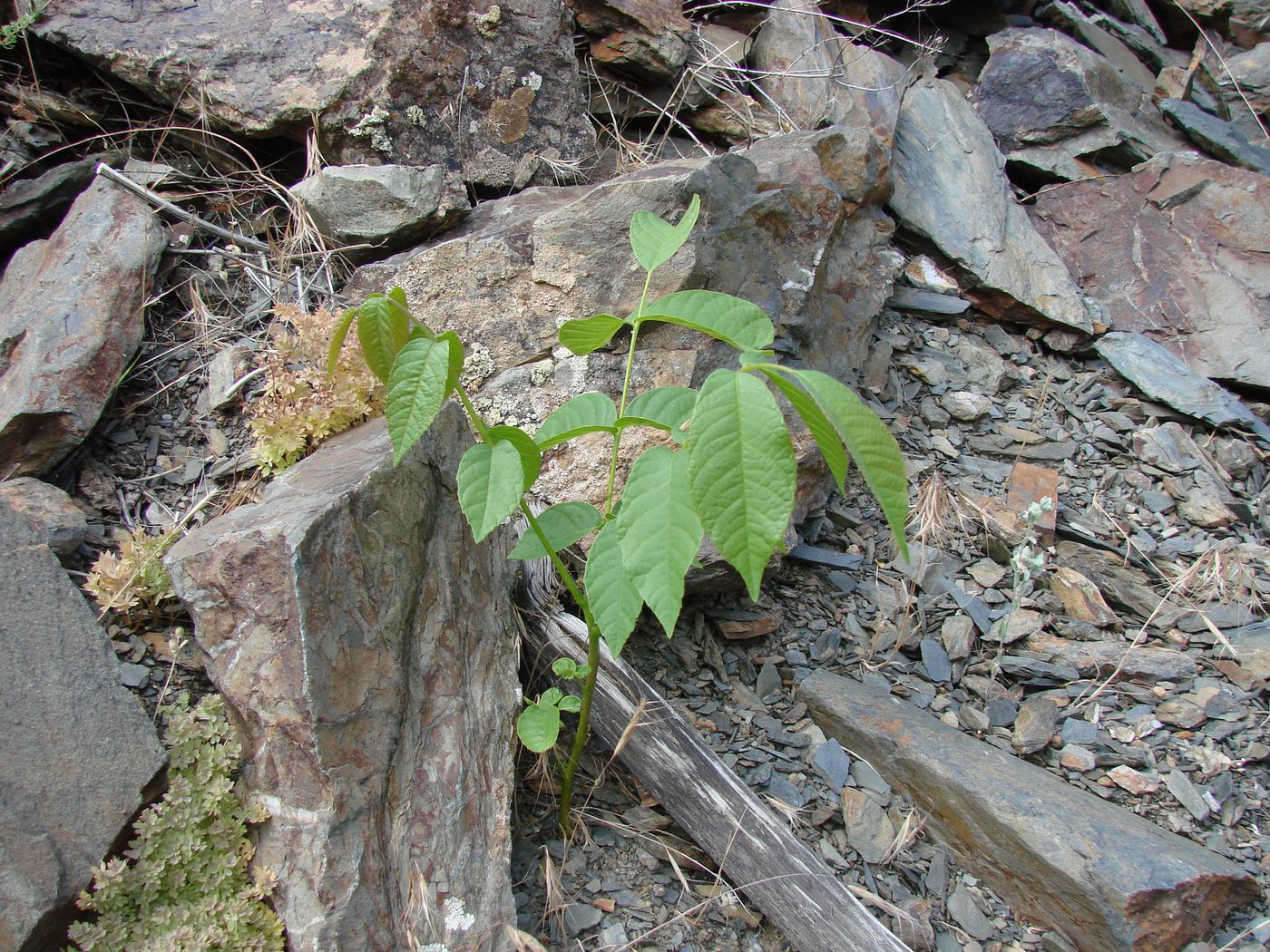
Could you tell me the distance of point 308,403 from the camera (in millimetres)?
2346

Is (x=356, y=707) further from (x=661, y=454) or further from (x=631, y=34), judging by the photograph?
(x=631, y=34)

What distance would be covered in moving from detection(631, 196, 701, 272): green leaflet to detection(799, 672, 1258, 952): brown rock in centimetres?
147

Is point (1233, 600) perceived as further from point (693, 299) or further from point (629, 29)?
point (629, 29)

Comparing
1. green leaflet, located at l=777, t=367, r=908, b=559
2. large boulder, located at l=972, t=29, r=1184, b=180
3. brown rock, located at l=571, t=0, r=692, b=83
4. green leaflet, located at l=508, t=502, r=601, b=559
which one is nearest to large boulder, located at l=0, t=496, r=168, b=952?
green leaflet, located at l=508, t=502, r=601, b=559

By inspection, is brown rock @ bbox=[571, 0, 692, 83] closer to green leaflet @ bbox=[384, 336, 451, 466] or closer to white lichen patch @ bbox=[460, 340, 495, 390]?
white lichen patch @ bbox=[460, 340, 495, 390]

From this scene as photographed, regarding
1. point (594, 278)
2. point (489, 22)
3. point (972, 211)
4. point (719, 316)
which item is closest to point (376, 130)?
point (489, 22)

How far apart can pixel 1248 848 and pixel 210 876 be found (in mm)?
2571

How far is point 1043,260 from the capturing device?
13.6 ft

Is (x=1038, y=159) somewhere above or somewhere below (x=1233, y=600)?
above

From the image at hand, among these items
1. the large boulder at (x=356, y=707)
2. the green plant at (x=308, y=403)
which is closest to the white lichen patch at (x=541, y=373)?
the green plant at (x=308, y=403)

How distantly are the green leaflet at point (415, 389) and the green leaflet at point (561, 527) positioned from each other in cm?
46

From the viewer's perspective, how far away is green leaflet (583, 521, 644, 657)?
160cm

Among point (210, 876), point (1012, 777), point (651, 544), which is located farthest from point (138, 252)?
point (1012, 777)

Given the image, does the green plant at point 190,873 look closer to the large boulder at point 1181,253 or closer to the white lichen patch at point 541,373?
the white lichen patch at point 541,373
